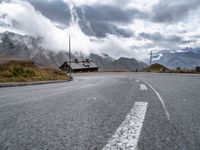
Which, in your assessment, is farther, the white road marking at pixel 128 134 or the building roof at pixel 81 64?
the building roof at pixel 81 64

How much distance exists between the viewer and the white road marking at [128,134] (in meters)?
3.11

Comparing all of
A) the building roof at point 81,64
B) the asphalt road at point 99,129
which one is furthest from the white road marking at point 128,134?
the building roof at point 81,64

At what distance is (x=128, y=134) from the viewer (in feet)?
12.0

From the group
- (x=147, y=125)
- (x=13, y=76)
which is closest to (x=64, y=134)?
(x=147, y=125)

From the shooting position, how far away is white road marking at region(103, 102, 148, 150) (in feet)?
10.2

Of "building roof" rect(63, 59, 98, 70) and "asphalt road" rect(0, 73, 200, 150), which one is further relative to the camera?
"building roof" rect(63, 59, 98, 70)

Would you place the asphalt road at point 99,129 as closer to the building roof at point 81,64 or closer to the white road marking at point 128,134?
the white road marking at point 128,134

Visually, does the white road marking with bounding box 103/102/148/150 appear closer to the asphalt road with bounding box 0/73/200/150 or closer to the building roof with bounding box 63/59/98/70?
the asphalt road with bounding box 0/73/200/150

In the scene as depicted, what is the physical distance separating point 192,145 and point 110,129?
1228mm

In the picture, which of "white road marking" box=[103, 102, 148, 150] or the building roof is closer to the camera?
"white road marking" box=[103, 102, 148, 150]

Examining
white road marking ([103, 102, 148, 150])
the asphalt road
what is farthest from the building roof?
white road marking ([103, 102, 148, 150])

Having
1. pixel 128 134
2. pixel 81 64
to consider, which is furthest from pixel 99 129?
pixel 81 64

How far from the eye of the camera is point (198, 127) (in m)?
4.18

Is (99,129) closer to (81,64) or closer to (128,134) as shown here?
(128,134)
